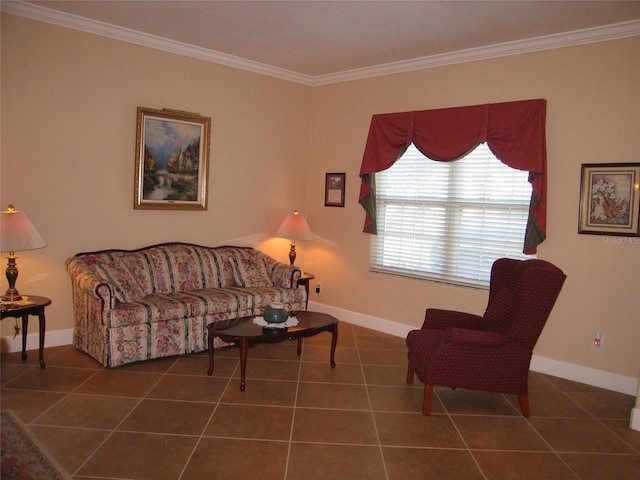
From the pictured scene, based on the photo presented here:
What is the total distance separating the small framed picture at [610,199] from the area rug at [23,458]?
4035 millimetres

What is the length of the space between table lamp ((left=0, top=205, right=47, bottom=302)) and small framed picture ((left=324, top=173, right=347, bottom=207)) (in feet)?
10.2

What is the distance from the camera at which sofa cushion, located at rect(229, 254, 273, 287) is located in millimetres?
5172

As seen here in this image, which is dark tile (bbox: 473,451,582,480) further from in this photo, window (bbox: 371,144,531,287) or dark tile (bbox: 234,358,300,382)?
window (bbox: 371,144,531,287)

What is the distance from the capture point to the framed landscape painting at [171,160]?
15.7 ft

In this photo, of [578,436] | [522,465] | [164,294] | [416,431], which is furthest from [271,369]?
[578,436]

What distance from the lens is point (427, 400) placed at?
3389mm

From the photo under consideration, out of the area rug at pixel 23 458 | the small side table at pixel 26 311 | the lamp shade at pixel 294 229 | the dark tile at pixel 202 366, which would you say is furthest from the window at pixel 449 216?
the area rug at pixel 23 458

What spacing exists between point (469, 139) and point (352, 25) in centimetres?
149

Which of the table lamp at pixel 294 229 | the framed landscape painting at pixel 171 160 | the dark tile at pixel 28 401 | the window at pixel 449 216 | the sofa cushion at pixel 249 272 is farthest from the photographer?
the table lamp at pixel 294 229

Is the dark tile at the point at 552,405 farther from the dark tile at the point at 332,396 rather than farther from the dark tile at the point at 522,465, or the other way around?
the dark tile at the point at 332,396

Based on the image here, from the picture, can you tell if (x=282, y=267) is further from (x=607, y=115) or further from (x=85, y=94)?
(x=607, y=115)

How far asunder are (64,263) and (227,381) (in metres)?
1.88

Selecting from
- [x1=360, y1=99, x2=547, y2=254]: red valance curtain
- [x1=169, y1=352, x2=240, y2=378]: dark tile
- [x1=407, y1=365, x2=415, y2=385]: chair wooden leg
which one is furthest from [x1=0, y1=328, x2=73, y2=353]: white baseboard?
[x1=360, y1=99, x2=547, y2=254]: red valance curtain

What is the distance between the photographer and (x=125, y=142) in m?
4.69
